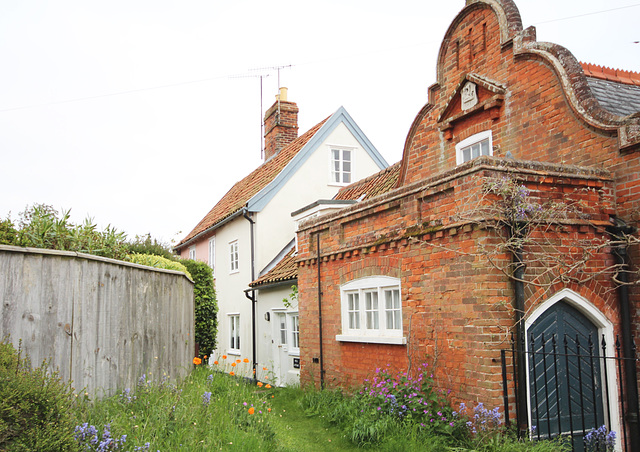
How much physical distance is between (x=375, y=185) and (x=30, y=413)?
12205 millimetres

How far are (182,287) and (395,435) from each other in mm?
4077

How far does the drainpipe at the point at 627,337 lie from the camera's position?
765 cm

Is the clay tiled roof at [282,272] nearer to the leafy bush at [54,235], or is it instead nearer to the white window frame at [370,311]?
the white window frame at [370,311]

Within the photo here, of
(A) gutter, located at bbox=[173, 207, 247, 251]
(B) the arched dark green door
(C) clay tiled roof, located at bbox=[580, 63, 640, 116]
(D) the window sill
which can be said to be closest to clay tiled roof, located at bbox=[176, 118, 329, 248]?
(A) gutter, located at bbox=[173, 207, 247, 251]

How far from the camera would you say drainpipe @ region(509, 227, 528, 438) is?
23.2 feet

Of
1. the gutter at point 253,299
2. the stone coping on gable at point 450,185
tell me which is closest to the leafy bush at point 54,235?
the stone coping on gable at point 450,185

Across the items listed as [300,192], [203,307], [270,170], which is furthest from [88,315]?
[270,170]

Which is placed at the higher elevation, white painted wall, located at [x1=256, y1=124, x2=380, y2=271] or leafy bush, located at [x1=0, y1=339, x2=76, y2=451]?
white painted wall, located at [x1=256, y1=124, x2=380, y2=271]

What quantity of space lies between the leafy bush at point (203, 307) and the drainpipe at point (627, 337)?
11.1 metres

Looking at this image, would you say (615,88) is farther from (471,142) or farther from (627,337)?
(627,337)

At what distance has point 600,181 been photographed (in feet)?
26.5

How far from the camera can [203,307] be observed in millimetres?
16297

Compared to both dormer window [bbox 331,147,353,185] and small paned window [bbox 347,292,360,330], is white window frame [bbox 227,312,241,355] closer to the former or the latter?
dormer window [bbox 331,147,353,185]

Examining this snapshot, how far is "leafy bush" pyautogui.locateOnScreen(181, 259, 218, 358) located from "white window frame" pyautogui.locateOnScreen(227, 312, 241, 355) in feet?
13.4
